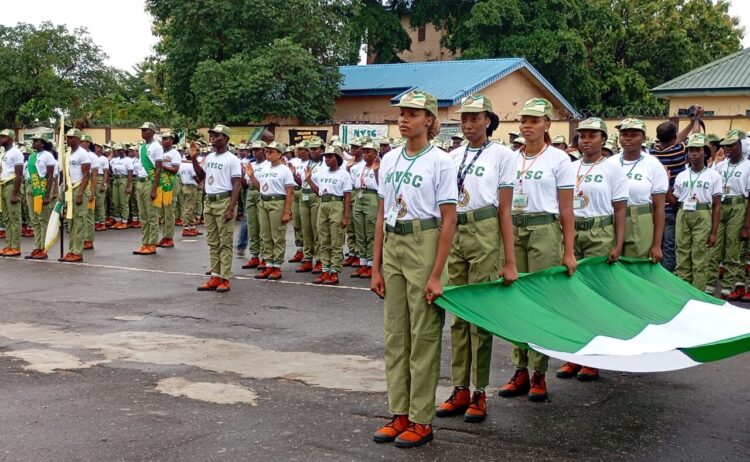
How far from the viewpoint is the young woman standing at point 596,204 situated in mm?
7918

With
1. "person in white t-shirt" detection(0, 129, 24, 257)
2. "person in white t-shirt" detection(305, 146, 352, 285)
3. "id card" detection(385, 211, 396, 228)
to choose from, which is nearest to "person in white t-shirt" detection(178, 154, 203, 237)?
"person in white t-shirt" detection(0, 129, 24, 257)

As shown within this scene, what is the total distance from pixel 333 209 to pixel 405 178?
324 inches

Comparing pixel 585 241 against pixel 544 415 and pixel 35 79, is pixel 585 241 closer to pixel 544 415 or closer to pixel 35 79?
pixel 544 415

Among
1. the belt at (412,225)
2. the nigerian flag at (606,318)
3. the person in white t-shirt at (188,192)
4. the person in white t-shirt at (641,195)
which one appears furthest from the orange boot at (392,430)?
the person in white t-shirt at (188,192)

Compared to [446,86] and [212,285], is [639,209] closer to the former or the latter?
[212,285]

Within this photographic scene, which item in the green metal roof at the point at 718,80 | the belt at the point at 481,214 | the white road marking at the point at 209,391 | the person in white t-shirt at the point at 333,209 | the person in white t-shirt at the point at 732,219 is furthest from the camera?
the green metal roof at the point at 718,80

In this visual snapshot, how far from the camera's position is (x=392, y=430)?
19.8 feet

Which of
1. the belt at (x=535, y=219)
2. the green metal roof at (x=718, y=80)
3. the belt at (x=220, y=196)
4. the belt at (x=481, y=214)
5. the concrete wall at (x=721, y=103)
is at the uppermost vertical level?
the green metal roof at (x=718, y=80)

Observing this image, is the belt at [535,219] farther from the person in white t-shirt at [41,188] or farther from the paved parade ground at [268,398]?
the person in white t-shirt at [41,188]

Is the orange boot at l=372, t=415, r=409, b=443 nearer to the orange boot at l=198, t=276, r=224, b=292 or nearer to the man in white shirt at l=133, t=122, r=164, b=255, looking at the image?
the orange boot at l=198, t=276, r=224, b=292

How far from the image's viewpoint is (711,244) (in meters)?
12.0

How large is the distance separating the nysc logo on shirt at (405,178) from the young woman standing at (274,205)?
26.3ft

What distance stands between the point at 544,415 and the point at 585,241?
1903mm

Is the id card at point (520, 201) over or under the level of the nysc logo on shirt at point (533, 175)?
under
